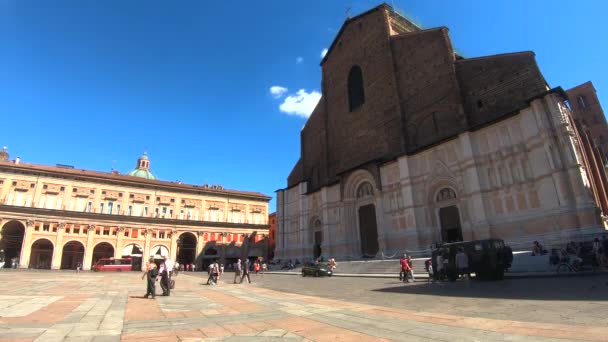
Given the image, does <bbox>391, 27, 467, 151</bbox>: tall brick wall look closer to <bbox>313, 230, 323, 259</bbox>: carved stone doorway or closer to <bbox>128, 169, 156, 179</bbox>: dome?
<bbox>313, 230, 323, 259</bbox>: carved stone doorway

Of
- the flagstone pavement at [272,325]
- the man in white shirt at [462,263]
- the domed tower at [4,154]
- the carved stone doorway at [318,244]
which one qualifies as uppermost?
the domed tower at [4,154]

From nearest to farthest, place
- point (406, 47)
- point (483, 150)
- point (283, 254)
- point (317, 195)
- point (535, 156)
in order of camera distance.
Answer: point (535, 156) < point (483, 150) < point (406, 47) < point (317, 195) < point (283, 254)

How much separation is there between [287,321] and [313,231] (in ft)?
105

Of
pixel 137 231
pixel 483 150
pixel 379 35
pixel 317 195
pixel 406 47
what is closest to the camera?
pixel 483 150

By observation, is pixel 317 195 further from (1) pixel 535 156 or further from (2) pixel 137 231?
(2) pixel 137 231

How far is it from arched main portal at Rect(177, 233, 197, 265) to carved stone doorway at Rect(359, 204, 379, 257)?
3194 centimetres

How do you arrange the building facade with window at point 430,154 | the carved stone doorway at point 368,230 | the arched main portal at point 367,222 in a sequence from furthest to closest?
the arched main portal at point 367,222 < the carved stone doorway at point 368,230 < the building facade with window at point 430,154

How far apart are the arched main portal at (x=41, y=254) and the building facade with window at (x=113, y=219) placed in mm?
109

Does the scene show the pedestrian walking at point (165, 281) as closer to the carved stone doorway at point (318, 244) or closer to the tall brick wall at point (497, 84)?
the tall brick wall at point (497, 84)

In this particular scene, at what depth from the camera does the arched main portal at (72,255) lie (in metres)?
45.8

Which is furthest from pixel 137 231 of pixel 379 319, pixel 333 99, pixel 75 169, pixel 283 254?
pixel 379 319

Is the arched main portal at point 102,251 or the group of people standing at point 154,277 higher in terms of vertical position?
the arched main portal at point 102,251

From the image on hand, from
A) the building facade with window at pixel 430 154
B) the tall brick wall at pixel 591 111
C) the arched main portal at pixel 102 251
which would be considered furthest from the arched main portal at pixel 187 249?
the tall brick wall at pixel 591 111

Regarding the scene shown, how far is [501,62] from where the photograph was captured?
77.6 feet
